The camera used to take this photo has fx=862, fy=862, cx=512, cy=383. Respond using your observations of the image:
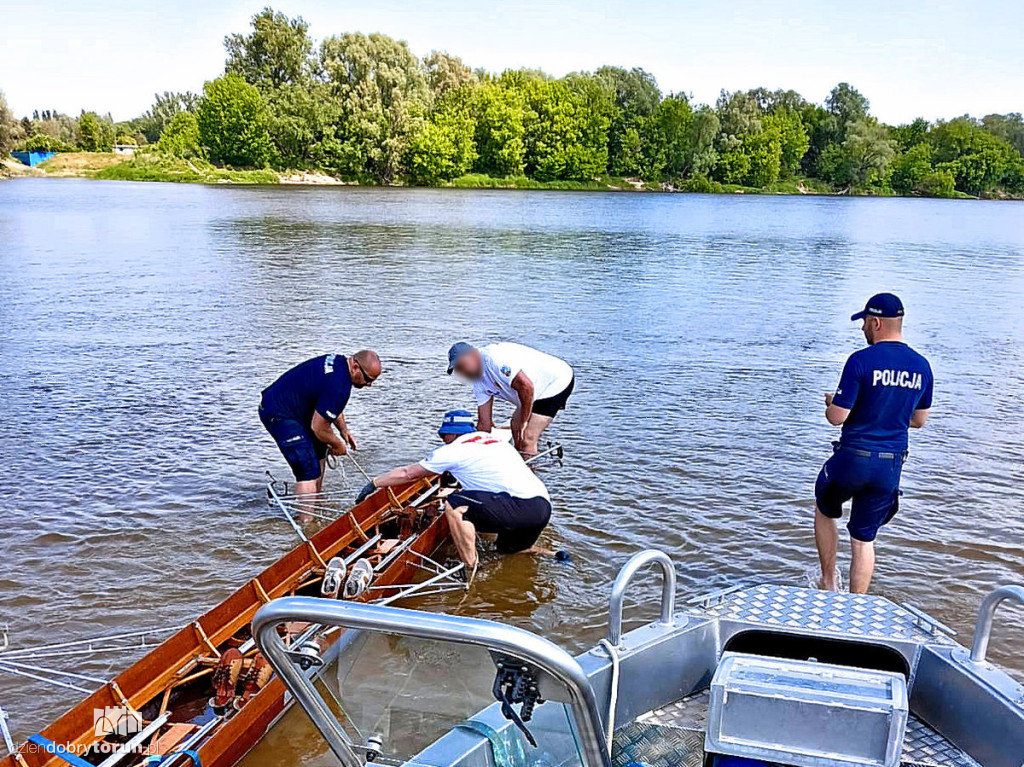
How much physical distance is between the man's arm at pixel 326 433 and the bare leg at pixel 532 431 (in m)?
2.05

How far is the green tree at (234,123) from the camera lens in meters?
84.2

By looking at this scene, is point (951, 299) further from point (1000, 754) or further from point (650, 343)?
point (1000, 754)

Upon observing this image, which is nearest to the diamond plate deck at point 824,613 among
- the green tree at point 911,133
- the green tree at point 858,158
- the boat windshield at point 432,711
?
the boat windshield at point 432,711

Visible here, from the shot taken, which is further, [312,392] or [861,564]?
[312,392]

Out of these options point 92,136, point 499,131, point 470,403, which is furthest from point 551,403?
point 92,136

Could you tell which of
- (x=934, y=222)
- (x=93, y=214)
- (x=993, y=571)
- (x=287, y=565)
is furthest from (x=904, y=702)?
(x=934, y=222)

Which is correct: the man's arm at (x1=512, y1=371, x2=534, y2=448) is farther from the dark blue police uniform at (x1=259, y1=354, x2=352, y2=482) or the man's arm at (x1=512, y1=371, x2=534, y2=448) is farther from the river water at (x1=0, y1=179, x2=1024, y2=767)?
the dark blue police uniform at (x1=259, y1=354, x2=352, y2=482)

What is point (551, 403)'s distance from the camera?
9250mm

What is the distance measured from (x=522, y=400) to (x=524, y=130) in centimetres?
8632

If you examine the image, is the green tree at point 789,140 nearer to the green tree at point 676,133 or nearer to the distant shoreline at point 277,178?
the distant shoreline at point 277,178

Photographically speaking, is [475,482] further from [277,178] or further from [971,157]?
[971,157]

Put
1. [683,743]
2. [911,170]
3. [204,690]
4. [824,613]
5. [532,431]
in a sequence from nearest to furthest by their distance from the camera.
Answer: [683,743]
[824,613]
[204,690]
[532,431]
[911,170]

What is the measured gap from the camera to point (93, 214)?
4472 centimetres

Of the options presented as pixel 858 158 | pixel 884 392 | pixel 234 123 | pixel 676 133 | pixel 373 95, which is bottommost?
pixel 884 392
